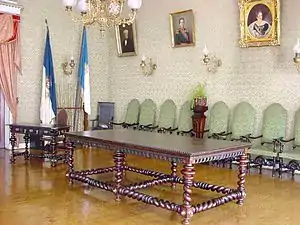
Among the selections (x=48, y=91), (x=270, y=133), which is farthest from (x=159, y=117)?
(x=270, y=133)

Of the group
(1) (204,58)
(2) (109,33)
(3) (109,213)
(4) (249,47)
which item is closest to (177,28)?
(1) (204,58)

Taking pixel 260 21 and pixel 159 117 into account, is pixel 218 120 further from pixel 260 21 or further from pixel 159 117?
pixel 260 21

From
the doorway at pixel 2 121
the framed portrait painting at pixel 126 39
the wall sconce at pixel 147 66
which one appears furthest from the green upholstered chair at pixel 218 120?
the doorway at pixel 2 121

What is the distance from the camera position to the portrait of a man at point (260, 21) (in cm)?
770

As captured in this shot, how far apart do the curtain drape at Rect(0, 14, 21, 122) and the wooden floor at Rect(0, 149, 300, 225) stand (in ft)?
8.45

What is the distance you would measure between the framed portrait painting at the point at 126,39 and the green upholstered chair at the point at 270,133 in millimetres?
4242

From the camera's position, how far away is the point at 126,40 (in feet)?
35.1

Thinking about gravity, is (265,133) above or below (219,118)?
below

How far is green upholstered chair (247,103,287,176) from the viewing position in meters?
7.43

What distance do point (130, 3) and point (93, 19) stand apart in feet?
2.35

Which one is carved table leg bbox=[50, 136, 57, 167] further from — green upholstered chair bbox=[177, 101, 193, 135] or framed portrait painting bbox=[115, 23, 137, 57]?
framed portrait painting bbox=[115, 23, 137, 57]

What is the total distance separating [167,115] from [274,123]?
8.76ft

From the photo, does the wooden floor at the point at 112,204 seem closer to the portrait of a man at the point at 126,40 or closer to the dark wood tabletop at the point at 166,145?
the dark wood tabletop at the point at 166,145

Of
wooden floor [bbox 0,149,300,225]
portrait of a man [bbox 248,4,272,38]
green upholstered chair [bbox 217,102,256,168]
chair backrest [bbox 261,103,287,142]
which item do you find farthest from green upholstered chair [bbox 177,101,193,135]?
portrait of a man [bbox 248,4,272,38]
